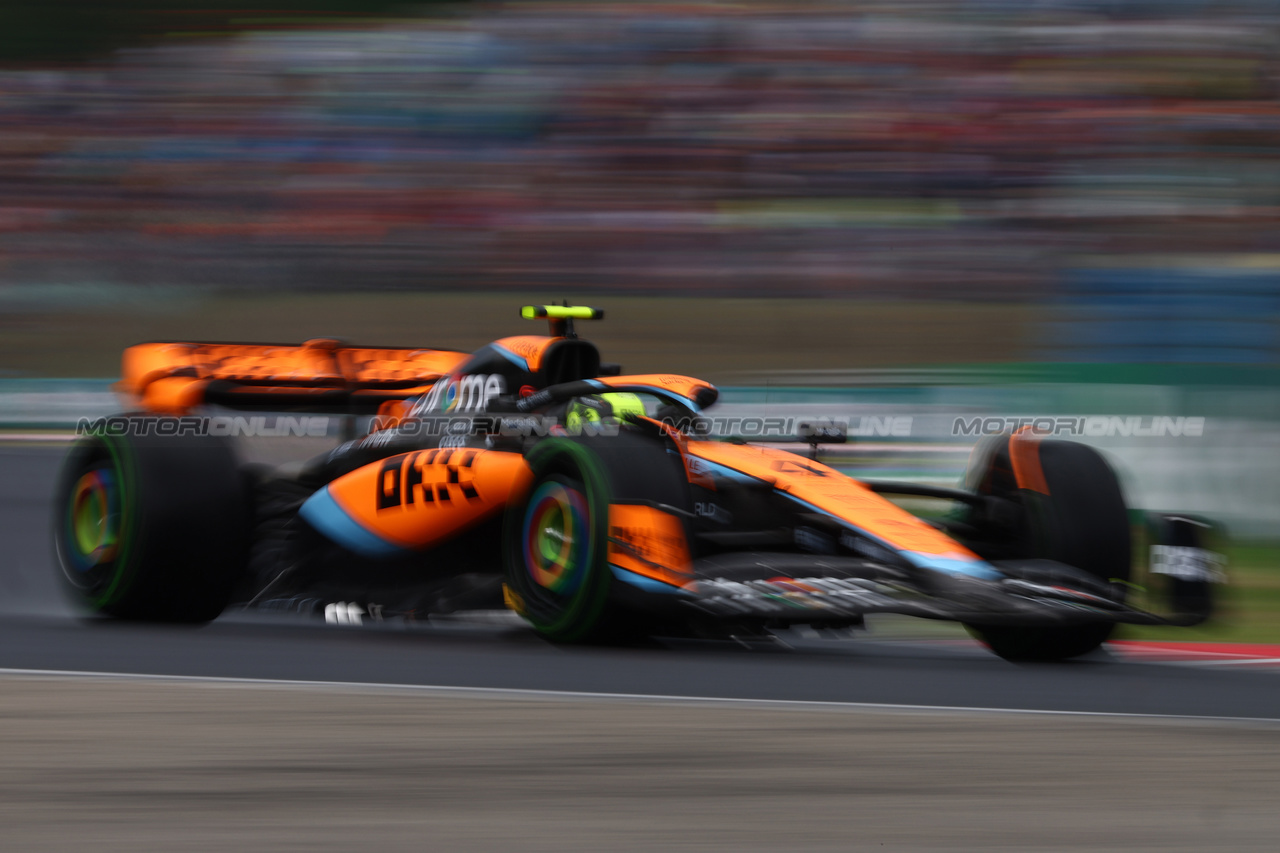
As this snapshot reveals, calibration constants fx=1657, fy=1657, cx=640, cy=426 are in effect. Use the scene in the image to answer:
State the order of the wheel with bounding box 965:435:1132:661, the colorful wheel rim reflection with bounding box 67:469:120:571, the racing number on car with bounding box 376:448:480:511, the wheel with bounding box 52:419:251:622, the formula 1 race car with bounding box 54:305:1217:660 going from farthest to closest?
the colorful wheel rim reflection with bounding box 67:469:120:571
the wheel with bounding box 52:419:251:622
the racing number on car with bounding box 376:448:480:511
the wheel with bounding box 965:435:1132:661
the formula 1 race car with bounding box 54:305:1217:660

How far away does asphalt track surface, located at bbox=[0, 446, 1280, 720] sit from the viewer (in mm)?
4359

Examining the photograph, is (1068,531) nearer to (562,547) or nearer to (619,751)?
(562,547)

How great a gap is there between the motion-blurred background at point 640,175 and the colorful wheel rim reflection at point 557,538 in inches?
221

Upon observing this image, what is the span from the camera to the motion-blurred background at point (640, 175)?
12805 mm

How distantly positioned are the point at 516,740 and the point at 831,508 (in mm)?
1702

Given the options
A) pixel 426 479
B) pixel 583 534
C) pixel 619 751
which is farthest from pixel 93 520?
pixel 619 751

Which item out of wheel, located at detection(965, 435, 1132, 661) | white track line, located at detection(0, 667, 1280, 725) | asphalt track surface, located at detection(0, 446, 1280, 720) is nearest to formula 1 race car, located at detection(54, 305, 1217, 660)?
wheel, located at detection(965, 435, 1132, 661)

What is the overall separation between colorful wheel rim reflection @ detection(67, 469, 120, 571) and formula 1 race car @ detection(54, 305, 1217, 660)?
0.01m

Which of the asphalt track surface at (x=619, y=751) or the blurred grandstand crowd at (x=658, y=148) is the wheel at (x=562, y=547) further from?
the blurred grandstand crowd at (x=658, y=148)

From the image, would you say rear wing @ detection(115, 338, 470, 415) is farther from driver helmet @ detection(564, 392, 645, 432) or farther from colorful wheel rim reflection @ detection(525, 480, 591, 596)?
colorful wheel rim reflection @ detection(525, 480, 591, 596)

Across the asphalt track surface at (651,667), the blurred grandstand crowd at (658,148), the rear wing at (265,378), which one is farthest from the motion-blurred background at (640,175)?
the asphalt track surface at (651,667)

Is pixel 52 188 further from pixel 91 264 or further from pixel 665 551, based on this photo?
pixel 665 551

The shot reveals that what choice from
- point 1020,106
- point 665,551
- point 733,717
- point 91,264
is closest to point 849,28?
point 1020,106

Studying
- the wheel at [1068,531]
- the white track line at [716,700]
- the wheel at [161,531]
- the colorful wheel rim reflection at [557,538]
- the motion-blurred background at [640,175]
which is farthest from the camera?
the motion-blurred background at [640,175]
